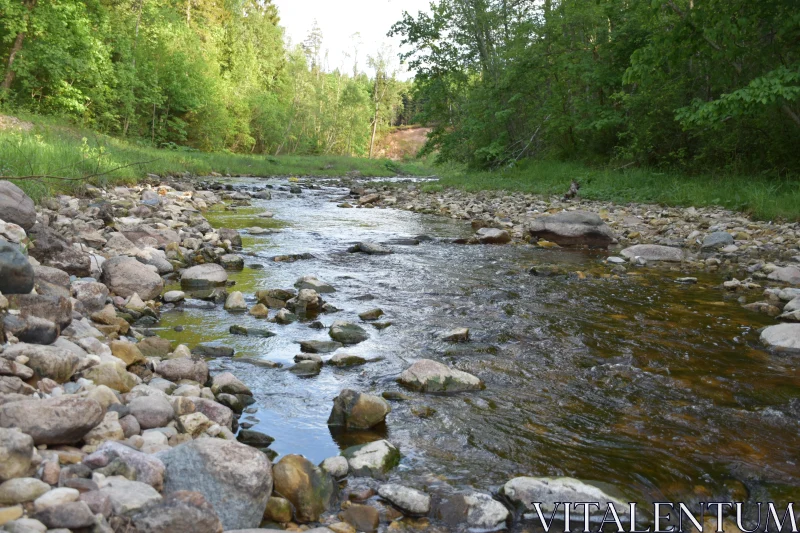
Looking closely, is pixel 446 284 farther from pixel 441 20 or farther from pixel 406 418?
pixel 441 20

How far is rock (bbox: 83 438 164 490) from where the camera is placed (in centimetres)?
218

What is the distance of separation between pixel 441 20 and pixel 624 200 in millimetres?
13448

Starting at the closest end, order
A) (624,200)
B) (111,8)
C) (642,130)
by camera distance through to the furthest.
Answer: (624,200) → (642,130) → (111,8)

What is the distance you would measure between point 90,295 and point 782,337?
211 inches

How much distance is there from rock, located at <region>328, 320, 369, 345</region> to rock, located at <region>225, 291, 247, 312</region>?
1004 millimetres

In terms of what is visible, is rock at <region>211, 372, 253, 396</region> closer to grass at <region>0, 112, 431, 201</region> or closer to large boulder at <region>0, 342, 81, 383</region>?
large boulder at <region>0, 342, 81, 383</region>

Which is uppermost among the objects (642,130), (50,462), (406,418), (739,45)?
(739,45)

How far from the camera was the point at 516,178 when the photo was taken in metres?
19.3

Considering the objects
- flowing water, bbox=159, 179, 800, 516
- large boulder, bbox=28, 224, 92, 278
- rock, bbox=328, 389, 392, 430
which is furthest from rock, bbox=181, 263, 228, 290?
rock, bbox=328, 389, 392, 430

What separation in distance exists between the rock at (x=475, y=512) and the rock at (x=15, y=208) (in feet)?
14.3

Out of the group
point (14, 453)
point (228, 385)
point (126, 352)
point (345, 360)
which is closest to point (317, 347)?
point (345, 360)

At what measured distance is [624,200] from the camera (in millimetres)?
13617

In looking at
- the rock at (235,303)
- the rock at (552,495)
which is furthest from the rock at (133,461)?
the rock at (235,303)

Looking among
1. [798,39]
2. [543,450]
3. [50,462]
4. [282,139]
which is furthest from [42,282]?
[282,139]
